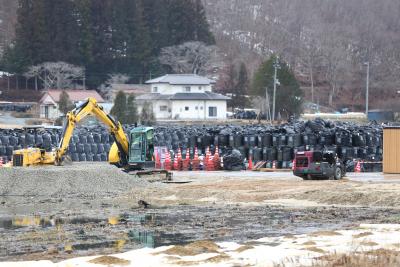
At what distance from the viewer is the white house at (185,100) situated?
91375 mm

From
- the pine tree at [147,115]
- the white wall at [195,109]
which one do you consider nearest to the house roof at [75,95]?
the pine tree at [147,115]

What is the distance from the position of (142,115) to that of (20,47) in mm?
20528

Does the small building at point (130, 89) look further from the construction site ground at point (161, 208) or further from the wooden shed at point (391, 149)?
the wooden shed at point (391, 149)

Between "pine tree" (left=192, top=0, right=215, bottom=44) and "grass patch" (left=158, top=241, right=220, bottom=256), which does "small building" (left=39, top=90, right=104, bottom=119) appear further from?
"grass patch" (left=158, top=241, right=220, bottom=256)

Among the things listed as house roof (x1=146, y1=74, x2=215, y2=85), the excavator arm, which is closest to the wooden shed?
the excavator arm

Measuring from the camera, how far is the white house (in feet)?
300

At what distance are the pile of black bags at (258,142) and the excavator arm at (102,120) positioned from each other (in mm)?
3942

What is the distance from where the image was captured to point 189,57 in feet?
351

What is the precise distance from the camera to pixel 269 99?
8856 cm

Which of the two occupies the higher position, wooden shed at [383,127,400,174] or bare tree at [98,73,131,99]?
bare tree at [98,73,131,99]

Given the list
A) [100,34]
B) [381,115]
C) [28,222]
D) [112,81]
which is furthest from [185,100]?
[28,222]

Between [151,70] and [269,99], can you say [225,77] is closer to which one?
[151,70]

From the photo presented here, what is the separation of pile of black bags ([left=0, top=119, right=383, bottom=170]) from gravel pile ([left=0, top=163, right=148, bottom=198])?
955 centimetres

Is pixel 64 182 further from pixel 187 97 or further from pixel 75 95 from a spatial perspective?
pixel 75 95
